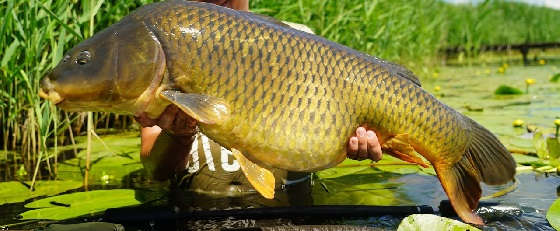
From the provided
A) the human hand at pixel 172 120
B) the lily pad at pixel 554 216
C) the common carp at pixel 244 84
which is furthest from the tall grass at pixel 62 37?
the lily pad at pixel 554 216

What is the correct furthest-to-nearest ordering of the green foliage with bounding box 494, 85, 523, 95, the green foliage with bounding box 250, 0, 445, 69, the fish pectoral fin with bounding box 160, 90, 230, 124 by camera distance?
the green foliage with bounding box 494, 85, 523, 95
the green foliage with bounding box 250, 0, 445, 69
the fish pectoral fin with bounding box 160, 90, 230, 124

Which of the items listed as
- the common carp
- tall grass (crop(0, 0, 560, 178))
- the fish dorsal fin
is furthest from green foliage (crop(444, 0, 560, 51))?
the common carp

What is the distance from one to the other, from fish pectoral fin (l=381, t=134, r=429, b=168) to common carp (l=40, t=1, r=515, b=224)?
0.01 meters

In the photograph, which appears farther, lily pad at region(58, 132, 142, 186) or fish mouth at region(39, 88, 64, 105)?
lily pad at region(58, 132, 142, 186)

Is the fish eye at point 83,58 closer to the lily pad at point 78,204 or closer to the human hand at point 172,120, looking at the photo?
the human hand at point 172,120

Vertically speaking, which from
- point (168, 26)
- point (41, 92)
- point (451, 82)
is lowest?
point (451, 82)

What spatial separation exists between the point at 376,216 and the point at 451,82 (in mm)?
6265

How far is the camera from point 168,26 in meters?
1.65

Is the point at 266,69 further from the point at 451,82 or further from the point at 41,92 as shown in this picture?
the point at 451,82

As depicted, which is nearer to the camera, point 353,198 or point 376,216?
point 376,216

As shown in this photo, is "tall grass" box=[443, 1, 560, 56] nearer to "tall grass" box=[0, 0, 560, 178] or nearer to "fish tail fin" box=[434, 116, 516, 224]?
"tall grass" box=[0, 0, 560, 178]

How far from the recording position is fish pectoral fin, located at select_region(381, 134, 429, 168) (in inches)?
75.1

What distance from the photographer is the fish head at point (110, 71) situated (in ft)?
5.25

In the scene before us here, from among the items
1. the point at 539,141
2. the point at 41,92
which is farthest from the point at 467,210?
the point at 41,92
